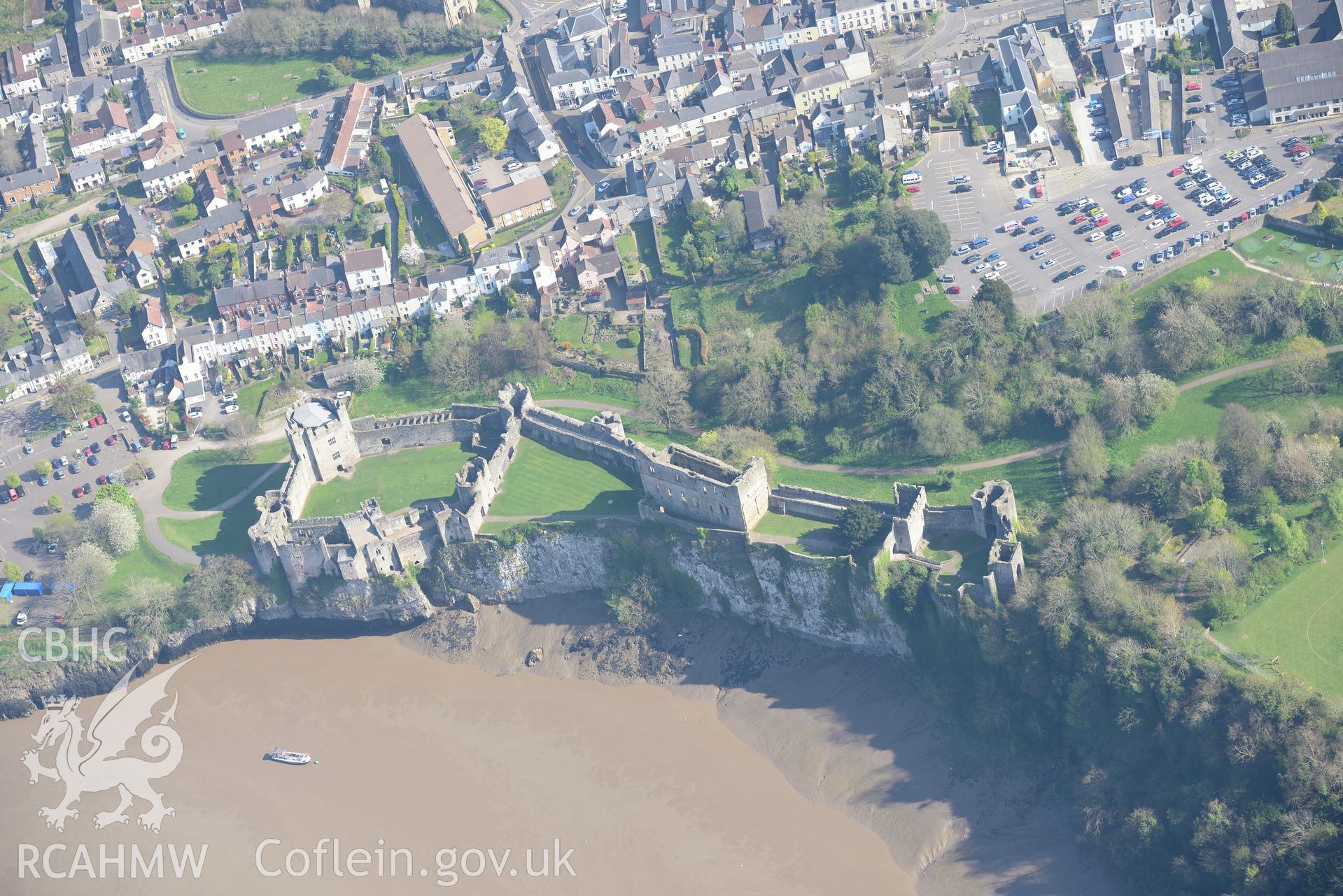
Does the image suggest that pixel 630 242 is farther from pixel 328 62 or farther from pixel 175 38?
pixel 175 38

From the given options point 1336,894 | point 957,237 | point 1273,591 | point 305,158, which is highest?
point 305,158

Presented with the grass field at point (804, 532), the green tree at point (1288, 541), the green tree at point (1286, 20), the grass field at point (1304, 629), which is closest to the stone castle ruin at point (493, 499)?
the grass field at point (804, 532)

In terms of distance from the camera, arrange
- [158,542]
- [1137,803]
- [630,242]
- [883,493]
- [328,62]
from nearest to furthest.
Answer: [1137,803] → [883,493] → [158,542] → [630,242] → [328,62]

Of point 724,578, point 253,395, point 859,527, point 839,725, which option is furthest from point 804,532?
point 253,395

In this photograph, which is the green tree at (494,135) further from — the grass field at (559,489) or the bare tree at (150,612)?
the bare tree at (150,612)

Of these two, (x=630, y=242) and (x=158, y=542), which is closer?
(x=158, y=542)

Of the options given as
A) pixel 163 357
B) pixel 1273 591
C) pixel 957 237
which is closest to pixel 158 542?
pixel 163 357
